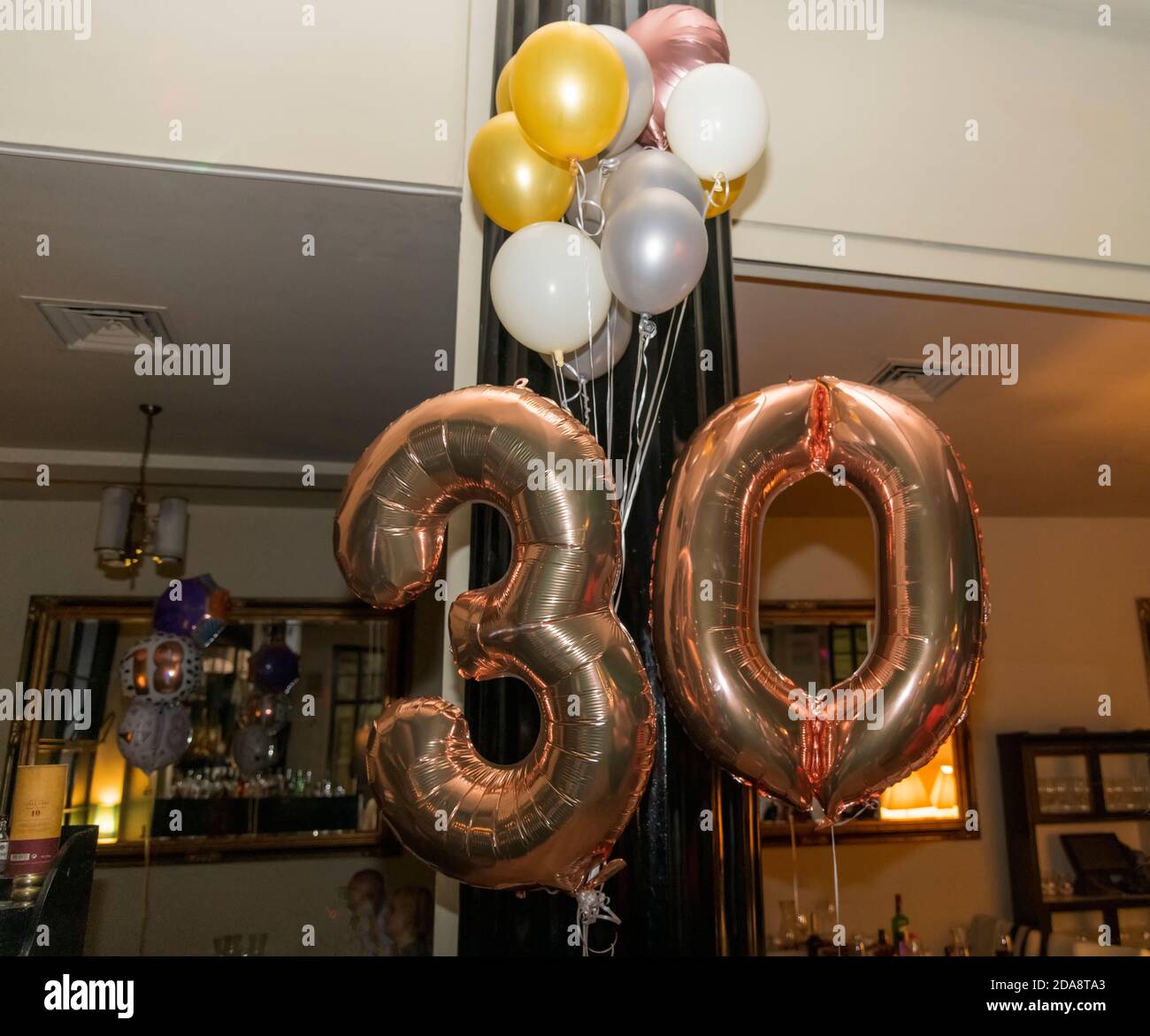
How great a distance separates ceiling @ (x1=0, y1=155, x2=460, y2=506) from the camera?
76.2 inches

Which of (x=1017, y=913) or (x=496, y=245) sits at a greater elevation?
(x=496, y=245)

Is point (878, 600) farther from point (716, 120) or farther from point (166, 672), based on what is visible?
point (166, 672)

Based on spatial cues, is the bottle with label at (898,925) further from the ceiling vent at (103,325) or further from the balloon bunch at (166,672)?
the ceiling vent at (103,325)

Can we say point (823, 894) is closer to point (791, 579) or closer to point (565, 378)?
point (791, 579)

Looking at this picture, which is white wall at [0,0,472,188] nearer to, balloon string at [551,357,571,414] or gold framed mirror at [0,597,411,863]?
balloon string at [551,357,571,414]

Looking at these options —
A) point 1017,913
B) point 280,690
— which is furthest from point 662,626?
point 1017,913

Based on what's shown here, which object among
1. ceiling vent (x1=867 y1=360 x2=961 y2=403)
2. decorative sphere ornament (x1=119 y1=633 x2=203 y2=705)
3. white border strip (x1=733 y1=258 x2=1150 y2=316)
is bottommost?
decorative sphere ornament (x1=119 y1=633 x2=203 y2=705)

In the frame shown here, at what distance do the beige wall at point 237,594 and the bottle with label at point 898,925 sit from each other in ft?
7.24

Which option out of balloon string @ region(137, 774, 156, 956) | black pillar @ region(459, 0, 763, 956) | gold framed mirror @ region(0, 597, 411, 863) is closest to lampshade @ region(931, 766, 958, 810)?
gold framed mirror @ region(0, 597, 411, 863)

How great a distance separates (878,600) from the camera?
3.78 feet

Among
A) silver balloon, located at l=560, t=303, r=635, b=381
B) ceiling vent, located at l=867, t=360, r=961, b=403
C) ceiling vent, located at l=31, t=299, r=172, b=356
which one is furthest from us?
ceiling vent, located at l=867, t=360, r=961, b=403

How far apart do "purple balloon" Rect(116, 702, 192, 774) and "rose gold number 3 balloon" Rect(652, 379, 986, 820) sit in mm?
2671
